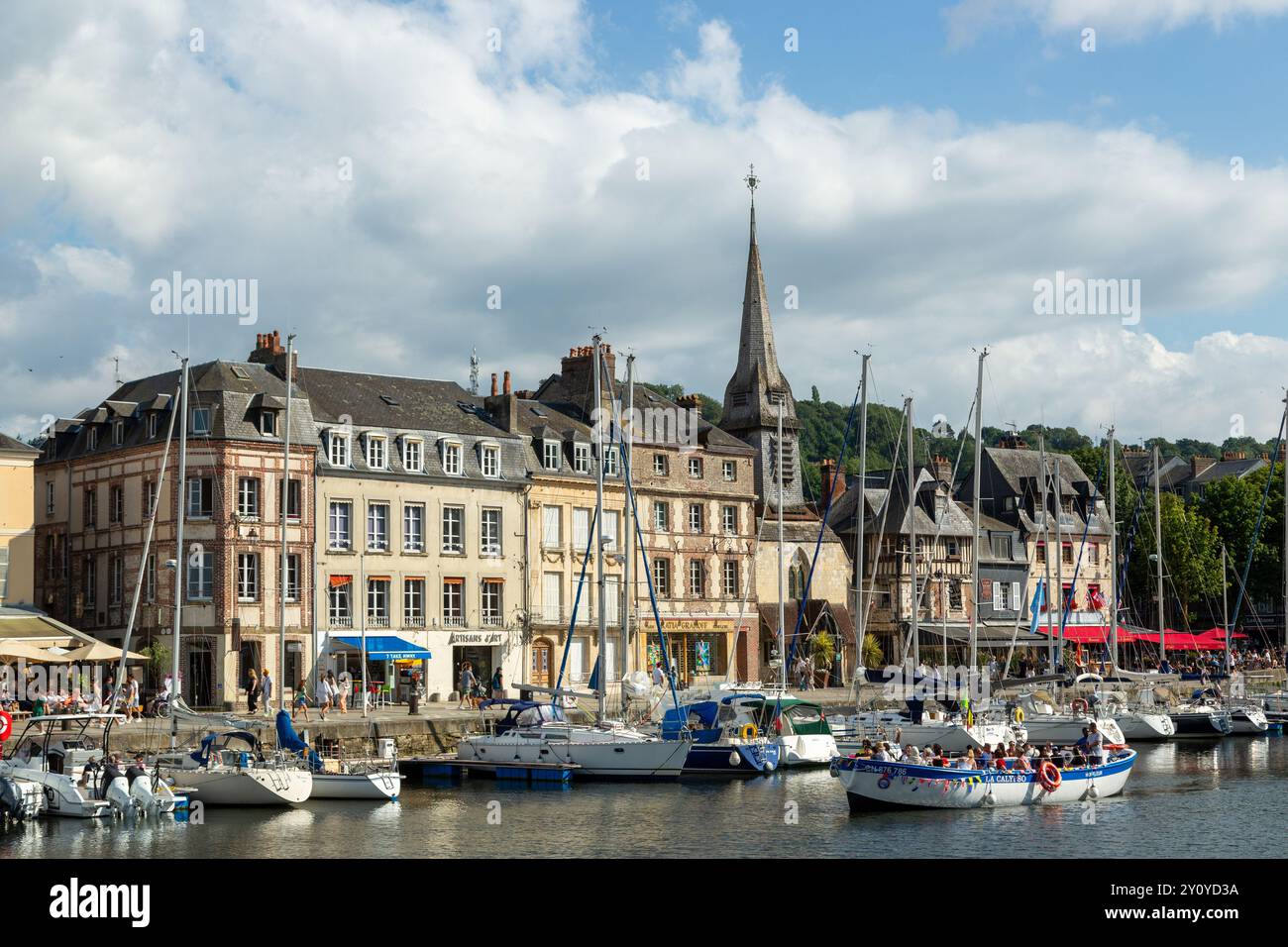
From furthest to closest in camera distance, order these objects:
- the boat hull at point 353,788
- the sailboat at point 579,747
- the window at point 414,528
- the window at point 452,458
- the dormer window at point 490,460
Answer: the dormer window at point 490,460, the window at point 452,458, the window at point 414,528, the sailboat at point 579,747, the boat hull at point 353,788

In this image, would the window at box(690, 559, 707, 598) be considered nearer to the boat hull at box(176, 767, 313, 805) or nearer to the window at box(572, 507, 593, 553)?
the window at box(572, 507, 593, 553)

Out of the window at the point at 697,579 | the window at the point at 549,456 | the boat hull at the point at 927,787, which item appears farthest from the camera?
the window at the point at 697,579

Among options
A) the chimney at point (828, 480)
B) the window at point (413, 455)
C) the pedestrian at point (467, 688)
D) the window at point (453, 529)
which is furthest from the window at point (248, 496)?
the chimney at point (828, 480)

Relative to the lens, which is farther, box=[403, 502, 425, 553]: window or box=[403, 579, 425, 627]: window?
box=[403, 502, 425, 553]: window

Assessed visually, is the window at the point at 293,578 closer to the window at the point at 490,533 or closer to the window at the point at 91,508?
the window at the point at 91,508

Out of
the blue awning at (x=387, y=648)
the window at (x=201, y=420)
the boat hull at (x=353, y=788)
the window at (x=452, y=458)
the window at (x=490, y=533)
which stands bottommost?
the boat hull at (x=353, y=788)

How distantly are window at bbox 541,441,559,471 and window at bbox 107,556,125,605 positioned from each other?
1644cm

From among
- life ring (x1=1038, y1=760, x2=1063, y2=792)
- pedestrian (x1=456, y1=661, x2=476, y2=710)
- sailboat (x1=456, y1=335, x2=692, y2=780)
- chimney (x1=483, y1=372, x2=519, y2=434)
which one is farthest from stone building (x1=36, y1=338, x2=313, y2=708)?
life ring (x1=1038, y1=760, x2=1063, y2=792)

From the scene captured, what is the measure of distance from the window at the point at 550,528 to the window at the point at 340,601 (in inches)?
356

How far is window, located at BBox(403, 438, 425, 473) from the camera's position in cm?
5466

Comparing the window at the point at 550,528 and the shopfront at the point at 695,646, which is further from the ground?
the window at the point at 550,528

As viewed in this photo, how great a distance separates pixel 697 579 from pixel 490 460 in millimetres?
11527

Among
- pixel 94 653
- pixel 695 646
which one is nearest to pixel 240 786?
pixel 94 653

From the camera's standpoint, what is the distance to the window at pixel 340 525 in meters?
52.2
